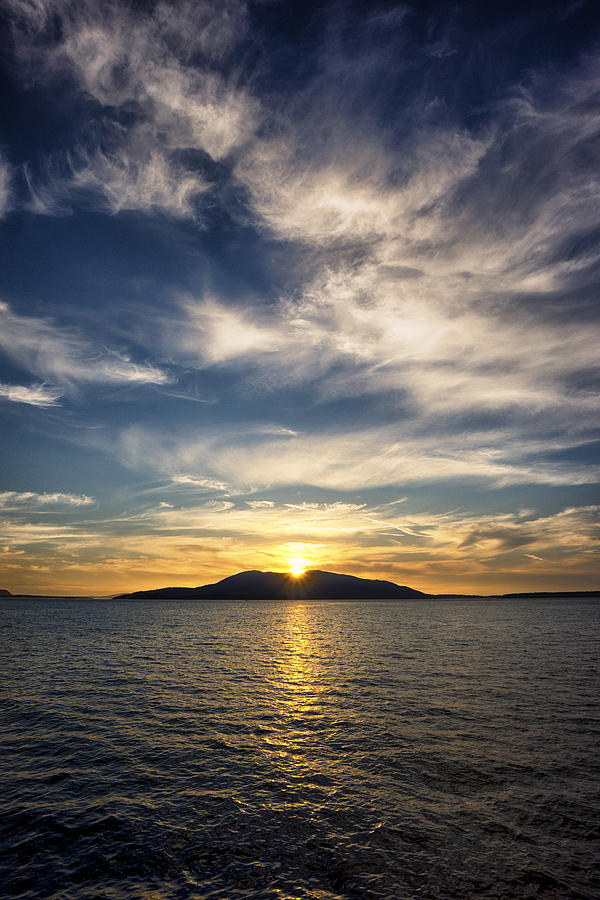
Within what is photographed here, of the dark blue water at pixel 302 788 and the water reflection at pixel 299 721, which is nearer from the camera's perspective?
the dark blue water at pixel 302 788

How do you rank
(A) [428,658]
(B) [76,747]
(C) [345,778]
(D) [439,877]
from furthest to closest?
(A) [428,658] < (B) [76,747] < (C) [345,778] < (D) [439,877]

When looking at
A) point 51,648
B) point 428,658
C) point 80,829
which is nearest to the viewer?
point 80,829

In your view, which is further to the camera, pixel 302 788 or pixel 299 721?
pixel 299 721

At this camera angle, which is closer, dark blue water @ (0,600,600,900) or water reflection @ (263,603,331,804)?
dark blue water @ (0,600,600,900)

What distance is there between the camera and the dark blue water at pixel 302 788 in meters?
14.0

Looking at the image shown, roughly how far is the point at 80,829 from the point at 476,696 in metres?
30.1

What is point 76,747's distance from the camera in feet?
83.9

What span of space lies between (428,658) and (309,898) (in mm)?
48989

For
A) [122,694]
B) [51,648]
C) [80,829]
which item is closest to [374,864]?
[80,829]

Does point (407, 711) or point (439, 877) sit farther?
point (407, 711)

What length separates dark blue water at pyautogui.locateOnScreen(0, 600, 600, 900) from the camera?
1402 cm

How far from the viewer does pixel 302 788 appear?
65.4ft

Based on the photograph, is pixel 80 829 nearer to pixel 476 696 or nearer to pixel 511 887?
pixel 511 887

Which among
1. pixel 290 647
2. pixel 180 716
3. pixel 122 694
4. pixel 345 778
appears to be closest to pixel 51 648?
pixel 290 647
